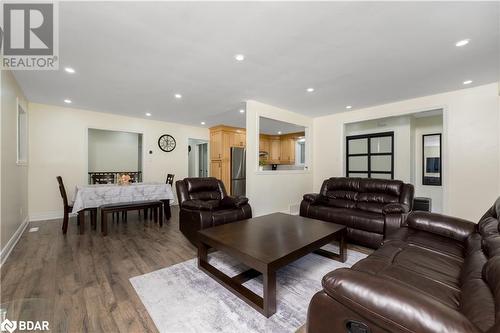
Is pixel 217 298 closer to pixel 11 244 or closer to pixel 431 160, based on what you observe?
pixel 11 244

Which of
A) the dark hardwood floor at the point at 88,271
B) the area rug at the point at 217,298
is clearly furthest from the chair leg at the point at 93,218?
the area rug at the point at 217,298

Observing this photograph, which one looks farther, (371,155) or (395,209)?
(371,155)

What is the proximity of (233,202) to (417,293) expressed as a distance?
8.62 ft

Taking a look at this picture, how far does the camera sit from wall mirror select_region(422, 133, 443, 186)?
4992 mm

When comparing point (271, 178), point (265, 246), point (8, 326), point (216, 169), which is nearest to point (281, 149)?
point (216, 169)

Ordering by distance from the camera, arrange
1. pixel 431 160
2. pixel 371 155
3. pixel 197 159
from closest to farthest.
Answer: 1. pixel 431 160
2. pixel 371 155
3. pixel 197 159

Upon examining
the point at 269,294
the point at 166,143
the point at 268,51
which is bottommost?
the point at 269,294

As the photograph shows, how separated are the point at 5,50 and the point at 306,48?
11.0ft

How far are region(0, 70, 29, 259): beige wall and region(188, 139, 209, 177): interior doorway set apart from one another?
15.9 feet

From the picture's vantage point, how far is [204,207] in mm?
2916

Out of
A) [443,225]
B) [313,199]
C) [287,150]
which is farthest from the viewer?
[287,150]

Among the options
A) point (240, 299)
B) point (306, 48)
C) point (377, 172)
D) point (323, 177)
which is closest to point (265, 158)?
point (323, 177)

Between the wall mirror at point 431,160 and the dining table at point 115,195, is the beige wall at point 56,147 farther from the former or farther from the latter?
the wall mirror at point 431,160

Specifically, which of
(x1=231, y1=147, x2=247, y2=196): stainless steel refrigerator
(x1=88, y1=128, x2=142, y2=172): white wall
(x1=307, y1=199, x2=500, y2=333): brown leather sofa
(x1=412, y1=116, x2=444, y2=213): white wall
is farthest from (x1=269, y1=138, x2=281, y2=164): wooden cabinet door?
(x1=307, y1=199, x2=500, y2=333): brown leather sofa
